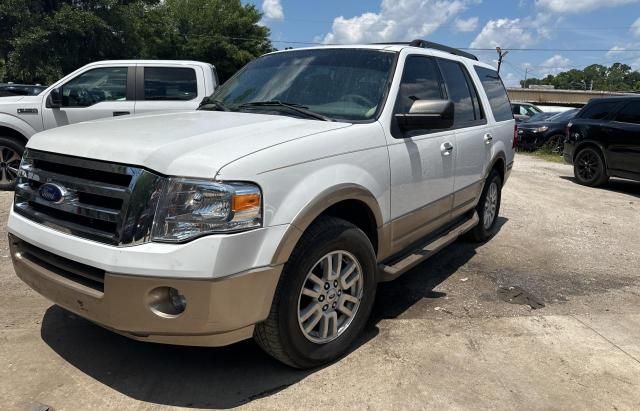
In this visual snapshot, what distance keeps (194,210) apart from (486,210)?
13.9 feet

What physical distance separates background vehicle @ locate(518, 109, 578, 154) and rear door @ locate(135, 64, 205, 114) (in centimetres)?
1237

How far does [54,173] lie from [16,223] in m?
0.43

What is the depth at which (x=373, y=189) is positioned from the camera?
328 cm

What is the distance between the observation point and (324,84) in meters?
3.74

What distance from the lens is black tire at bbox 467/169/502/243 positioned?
5.66 m

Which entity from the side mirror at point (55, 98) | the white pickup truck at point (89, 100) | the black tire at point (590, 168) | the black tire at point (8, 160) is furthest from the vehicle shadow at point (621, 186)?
the black tire at point (8, 160)

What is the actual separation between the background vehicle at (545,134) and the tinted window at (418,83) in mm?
13670

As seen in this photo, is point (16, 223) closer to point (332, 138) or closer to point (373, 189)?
point (332, 138)

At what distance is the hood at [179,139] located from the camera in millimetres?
2482

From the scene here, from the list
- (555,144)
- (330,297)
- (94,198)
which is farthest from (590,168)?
(94,198)

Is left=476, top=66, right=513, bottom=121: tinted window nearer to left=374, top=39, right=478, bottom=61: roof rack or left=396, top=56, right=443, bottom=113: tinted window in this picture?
left=374, top=39, right=478, bottom=61: roof rack

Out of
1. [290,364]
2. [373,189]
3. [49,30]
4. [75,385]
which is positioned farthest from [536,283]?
[49,30]

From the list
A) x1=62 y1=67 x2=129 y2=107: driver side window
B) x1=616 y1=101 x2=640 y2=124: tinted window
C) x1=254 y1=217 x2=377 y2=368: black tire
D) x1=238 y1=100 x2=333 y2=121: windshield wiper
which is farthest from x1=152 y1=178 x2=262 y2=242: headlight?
x1=616 y1=101 x2=640 y2=124: tinted window

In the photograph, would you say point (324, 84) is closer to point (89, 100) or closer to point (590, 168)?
point (89, 100)
